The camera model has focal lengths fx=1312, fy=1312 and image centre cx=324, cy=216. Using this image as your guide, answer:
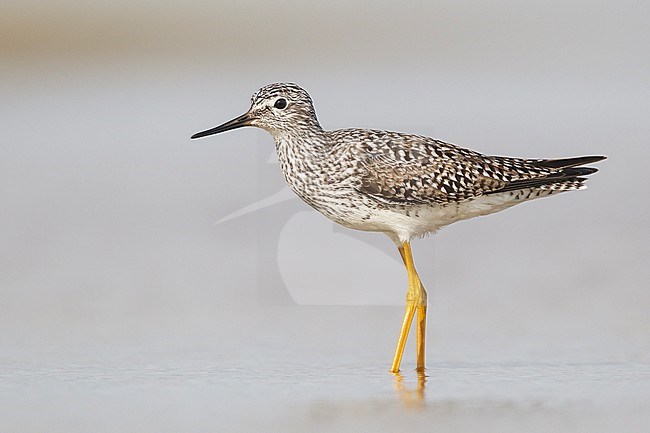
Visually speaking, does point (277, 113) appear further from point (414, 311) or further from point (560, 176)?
point (560, 176)

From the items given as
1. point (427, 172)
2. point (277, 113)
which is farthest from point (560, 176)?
point (277, 113)

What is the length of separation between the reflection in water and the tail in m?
1.60

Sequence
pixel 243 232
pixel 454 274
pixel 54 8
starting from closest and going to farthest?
pixel 454 274
pixel 243 232
pixel 54 8

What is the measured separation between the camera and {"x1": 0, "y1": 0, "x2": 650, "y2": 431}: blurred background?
9.84m

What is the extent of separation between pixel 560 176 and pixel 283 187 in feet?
15.9

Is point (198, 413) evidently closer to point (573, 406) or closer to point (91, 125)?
point (573, 406)

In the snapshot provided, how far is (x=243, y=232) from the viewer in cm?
1237

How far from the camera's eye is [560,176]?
9.45 metres

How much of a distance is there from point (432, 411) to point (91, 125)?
1003 centimetres

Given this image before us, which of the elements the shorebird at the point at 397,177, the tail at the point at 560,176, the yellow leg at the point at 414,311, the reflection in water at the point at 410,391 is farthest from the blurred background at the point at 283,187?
the tail at the point at 560,176

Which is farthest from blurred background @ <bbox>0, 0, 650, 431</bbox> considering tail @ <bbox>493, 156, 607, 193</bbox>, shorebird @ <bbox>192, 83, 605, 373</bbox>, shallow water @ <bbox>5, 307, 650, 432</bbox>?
tail @ <bbox>493, 156, 607, 193</bbox>

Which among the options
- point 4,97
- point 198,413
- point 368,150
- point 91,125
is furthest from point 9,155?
point 198,413

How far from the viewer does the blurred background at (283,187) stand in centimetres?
984

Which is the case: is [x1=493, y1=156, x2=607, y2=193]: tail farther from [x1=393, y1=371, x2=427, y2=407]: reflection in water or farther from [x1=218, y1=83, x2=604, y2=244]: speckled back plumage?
[x1=393, y1=371, x2=427, y2=407]: reflection in water
